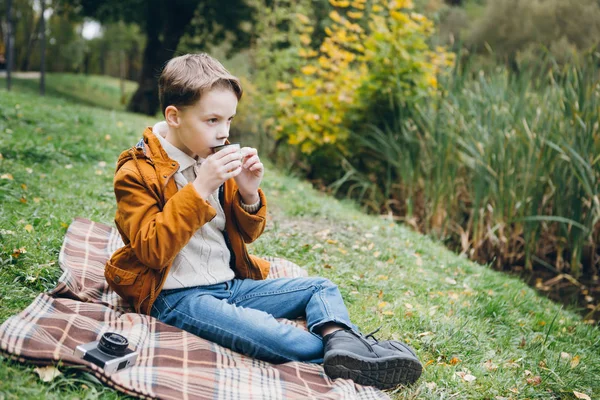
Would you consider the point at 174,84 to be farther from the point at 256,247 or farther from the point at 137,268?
the point at 256,247

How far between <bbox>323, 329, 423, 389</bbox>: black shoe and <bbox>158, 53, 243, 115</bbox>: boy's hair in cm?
102

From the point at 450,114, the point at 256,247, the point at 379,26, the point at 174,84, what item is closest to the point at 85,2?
the point at 379,26

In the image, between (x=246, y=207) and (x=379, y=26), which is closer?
(x=246, y=207)

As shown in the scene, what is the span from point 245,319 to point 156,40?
36.2 ft

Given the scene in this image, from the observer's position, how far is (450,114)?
4.81 metres

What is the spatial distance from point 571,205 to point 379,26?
2.87 metres

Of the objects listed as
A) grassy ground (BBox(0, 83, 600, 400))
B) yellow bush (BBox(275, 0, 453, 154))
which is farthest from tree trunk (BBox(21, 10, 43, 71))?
grassy ground (BBox(0, 83, 600, 400))

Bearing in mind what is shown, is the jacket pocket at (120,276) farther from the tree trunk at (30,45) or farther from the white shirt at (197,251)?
the tree trunk at (30,45)

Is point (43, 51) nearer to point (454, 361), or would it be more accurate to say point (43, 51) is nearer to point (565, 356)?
point (454, 361)

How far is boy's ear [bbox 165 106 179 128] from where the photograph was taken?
203 cm

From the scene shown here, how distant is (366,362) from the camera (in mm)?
1919

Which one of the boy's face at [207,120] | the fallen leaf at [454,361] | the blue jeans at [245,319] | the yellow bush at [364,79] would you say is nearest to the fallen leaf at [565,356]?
the fallen leaf at [454,361]

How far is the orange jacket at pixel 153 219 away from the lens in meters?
1.88

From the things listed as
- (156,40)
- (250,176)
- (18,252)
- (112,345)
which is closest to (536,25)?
(156,40)
